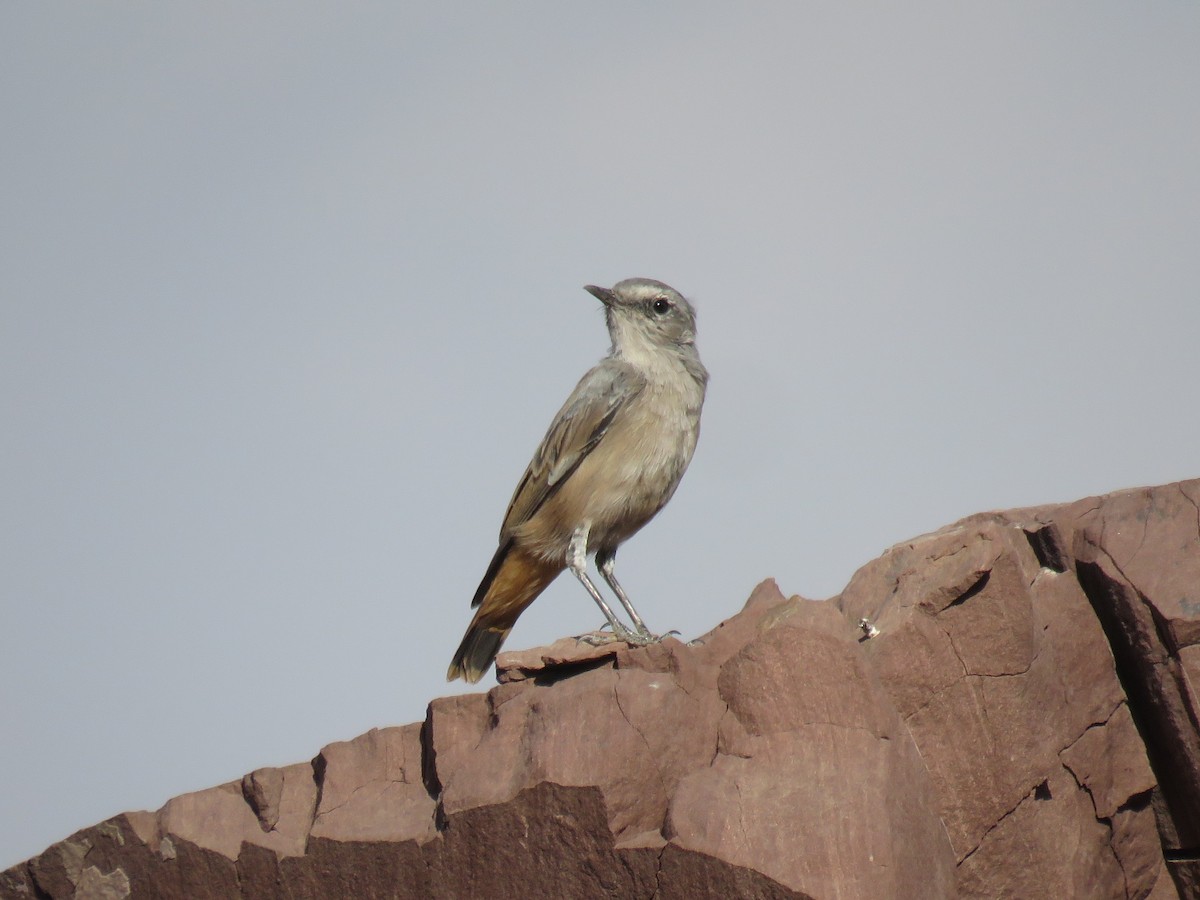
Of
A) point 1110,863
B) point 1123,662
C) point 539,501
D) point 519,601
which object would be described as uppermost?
point 539,501

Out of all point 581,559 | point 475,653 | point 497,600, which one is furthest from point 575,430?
point 475,653

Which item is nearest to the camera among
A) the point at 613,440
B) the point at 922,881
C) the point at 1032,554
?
the point at 922,881

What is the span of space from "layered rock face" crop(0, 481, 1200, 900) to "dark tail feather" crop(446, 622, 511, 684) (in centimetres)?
187

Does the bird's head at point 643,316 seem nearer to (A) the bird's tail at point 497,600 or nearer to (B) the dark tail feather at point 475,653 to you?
(A) the bird's tail at point 497,600

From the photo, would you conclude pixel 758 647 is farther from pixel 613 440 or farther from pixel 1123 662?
pixel 613 440

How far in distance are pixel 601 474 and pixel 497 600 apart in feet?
4.21

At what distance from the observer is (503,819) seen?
20.5ft

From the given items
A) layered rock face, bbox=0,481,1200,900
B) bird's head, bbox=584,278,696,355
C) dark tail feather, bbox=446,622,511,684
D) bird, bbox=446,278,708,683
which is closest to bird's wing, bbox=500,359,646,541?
bird, bbox=446,278,708,683

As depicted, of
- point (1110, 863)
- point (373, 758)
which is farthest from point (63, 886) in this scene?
point (1110, 863)

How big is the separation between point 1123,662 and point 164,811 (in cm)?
574

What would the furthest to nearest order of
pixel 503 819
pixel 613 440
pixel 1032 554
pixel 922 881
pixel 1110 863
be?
pixel 613 440
pixel 1032 554
pixel 1110 863
pixel 503 819
pixel 922 881

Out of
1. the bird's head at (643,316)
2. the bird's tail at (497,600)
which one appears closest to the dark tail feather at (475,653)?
the bird's tail at (497,600)

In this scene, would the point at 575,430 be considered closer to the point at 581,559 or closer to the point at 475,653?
the point at 581,559

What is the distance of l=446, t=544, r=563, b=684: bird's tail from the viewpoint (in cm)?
942
